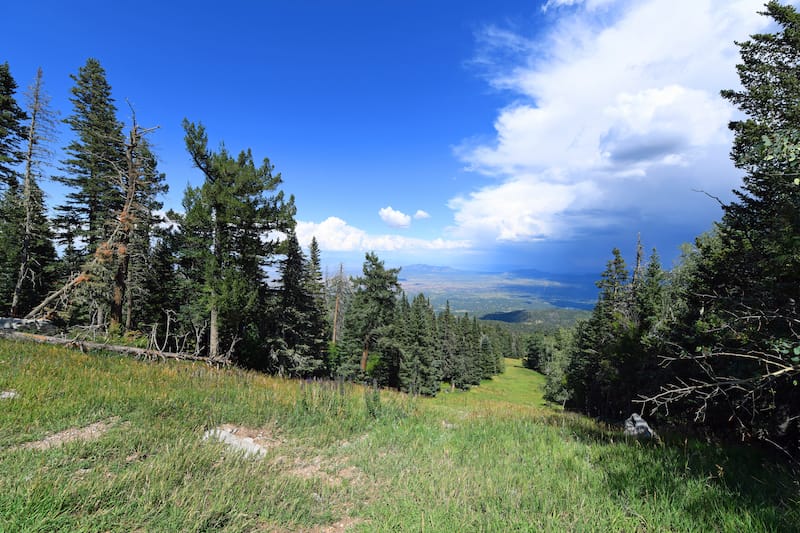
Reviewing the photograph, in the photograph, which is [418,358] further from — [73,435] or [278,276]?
[73,435]

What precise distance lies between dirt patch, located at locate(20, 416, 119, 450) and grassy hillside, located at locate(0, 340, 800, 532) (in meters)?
0.03

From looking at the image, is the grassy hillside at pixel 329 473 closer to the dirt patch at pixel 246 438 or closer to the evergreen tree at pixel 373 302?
the dirt patch at pixel 246 438

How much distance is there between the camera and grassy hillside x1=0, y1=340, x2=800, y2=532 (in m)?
3.68

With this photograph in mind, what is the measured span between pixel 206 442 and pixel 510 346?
138 metres

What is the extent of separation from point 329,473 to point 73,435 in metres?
4.49

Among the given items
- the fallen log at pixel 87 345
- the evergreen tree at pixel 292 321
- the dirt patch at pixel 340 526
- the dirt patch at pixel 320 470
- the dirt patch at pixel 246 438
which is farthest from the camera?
the evergreen tree at pixel 292 321

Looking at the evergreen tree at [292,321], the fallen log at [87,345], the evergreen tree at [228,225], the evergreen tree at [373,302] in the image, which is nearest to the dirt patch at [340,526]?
the fallen log at [87,345]

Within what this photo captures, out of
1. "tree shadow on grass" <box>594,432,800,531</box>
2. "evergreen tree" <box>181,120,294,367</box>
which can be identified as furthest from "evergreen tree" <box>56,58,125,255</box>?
"tree shadow on grass" <box>594,432,800,531</box>

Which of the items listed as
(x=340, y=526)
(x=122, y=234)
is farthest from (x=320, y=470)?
(x=122, y=234)

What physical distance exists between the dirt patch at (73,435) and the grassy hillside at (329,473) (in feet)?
0.10

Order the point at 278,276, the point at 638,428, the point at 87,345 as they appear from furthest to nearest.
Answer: the point at 278,276 < the point at 87,345 < the point at 638,428

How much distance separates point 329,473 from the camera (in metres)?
5.38

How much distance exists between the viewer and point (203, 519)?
3.58 meters

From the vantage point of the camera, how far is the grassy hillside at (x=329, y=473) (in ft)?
12.1
